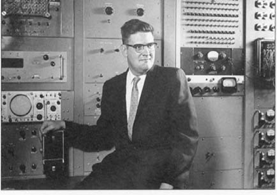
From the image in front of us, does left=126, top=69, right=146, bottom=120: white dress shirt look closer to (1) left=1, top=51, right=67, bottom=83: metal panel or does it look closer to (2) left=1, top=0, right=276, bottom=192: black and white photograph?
(2) left=1, top=0, right=276, bottom=192: black and white photograph

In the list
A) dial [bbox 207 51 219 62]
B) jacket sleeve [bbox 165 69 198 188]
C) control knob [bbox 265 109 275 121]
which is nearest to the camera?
jacket sleeve [bbox 165 69 198 188]

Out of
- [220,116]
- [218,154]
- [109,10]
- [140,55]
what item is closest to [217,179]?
[218,154]

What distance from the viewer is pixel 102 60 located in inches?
115

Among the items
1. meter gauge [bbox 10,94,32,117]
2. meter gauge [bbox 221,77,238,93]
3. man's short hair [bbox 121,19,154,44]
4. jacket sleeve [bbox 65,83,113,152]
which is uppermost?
man's short hair [bbox 121,19,154,44]

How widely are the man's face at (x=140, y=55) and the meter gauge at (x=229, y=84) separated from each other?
2.40 feet

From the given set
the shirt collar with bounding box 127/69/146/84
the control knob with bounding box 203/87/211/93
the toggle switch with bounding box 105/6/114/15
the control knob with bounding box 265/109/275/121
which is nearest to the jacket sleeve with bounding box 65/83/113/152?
the shirt collar with bounding box 127/69/146/84

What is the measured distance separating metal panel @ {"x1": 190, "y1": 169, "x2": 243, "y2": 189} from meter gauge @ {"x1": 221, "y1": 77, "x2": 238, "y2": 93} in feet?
2.53

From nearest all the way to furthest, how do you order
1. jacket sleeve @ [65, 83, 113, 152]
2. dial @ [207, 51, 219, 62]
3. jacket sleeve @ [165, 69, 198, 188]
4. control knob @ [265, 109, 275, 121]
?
jacket sleeve @ [165, 69, 198, 188] < jacket sleeve @ [65, 83, 113, 152] < dial @ [207, 51, 219, 62] < control knob @ [265, 109, 275, 121]

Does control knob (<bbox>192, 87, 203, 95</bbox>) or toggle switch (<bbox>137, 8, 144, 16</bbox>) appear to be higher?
toggle switch (<bbox>137, 8, 144, 16</bbox>)

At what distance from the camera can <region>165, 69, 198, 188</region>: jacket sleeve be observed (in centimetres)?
265

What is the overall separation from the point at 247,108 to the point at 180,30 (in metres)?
0.99

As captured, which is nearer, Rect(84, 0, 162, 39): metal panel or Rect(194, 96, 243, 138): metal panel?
Rect(84, 0, 162, 39): metal panel

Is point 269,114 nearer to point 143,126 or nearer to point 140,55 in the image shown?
point 143,126
